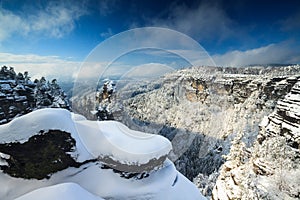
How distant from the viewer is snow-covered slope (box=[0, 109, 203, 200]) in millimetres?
7855

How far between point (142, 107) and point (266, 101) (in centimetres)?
3588

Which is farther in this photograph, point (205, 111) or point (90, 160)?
point (205, 111)

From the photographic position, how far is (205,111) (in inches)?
2611

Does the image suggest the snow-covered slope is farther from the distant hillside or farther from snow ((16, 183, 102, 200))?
the distant hillside

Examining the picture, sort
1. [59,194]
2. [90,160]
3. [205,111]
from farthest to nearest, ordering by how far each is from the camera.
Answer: [205,111] < [90,160] < [59,194]

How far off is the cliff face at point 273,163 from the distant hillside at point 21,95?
70.8ft

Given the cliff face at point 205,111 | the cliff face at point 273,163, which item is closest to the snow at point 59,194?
the cliff face at point 273,163

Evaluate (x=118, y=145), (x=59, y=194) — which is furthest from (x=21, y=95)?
(x=59, y=194)

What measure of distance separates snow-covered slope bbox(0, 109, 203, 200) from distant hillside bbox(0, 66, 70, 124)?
13953mm

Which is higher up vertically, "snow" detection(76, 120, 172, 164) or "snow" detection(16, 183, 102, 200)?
"snow" detection(76, 120, 172, 164)

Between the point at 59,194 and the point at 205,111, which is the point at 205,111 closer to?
the point at 205,111

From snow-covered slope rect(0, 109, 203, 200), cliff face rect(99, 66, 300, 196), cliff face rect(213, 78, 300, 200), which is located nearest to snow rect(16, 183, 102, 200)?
snow-covered slope rect(0, 109, 203, 200)

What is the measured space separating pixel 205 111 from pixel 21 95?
184 feet

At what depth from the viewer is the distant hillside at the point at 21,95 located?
1964 cm
